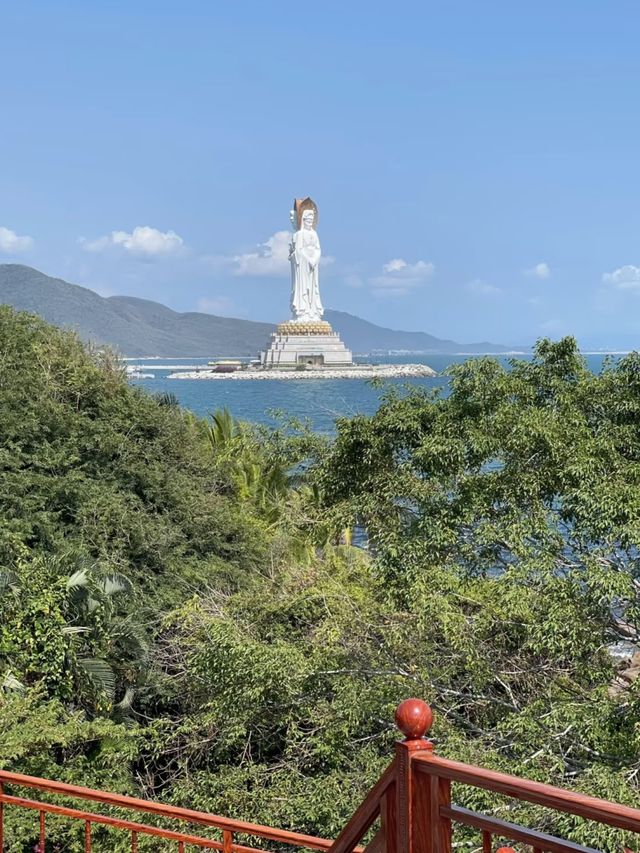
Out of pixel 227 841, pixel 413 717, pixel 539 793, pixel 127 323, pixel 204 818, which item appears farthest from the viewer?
pixel 127 323

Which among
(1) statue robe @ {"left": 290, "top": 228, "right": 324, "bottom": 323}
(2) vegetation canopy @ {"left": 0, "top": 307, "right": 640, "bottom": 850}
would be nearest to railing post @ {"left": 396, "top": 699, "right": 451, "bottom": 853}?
(2) vegetation canopy @ {"left": 0, "top": 307, "right": 640, "bottom": 850}

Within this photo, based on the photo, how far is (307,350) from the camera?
81688mm

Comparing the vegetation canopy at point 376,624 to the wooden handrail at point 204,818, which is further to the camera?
the vegetation canopy at point 376,624

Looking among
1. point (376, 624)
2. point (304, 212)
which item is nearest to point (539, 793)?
point (376, 624)

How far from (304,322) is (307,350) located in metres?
4.88

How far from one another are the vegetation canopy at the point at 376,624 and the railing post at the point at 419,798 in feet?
13.5

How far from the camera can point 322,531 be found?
34.2 feet

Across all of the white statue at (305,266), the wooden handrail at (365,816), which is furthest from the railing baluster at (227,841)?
the white statue at (305,266)

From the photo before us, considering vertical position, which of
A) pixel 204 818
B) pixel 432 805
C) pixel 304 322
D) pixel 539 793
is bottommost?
pixel 204 818

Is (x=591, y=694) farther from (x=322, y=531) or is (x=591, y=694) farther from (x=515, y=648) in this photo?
(x=322, y=531)

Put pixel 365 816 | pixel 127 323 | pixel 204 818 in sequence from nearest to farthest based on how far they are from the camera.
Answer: pixel 365 816 → pixel 204 818 → pixel 127 323

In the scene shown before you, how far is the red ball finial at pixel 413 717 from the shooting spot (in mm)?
1986

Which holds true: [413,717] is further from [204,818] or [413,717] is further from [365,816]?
[204,818]

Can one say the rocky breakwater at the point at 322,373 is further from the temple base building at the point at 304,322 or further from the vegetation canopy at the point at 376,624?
the vegetation canopy at the point at 376,624
